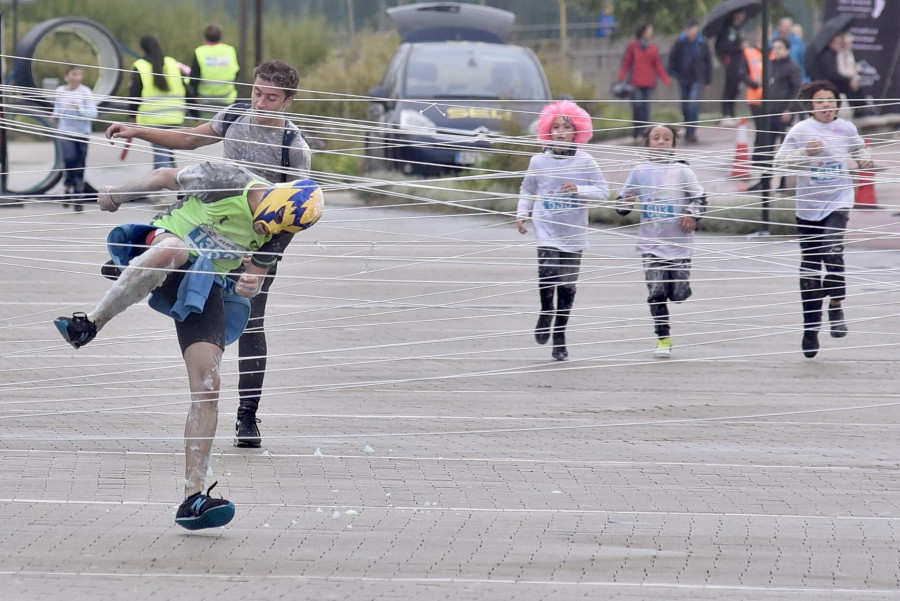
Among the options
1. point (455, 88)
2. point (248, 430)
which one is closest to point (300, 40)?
point (455, 88)

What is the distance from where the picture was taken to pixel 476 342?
9695 millimetres

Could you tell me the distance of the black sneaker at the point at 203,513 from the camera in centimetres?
506

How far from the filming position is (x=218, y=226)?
5203mm

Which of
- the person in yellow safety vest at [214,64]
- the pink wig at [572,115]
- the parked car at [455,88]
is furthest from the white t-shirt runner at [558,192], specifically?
the person in yellow safety vest at [214,64]

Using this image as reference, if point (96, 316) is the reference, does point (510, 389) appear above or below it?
below

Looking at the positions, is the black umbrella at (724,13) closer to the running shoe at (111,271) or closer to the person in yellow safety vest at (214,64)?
the person in yellow safety vest at (214,64)

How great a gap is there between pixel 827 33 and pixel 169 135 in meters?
12.1

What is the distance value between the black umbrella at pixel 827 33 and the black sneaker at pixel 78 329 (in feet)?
42.0

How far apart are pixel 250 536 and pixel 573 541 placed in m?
1.22

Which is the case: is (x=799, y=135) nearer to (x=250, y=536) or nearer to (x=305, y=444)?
(x=305, y=444)

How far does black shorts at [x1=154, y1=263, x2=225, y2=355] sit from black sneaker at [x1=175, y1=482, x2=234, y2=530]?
57cm

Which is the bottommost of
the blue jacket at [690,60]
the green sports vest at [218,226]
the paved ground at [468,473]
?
the paved ground at [468,473]

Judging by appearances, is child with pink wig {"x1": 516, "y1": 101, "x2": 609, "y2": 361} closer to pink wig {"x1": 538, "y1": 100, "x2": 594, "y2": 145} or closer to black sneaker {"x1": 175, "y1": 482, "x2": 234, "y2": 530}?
pink wig {"x1": 538, "y1": 100, "x2": 594, "y2": 145}

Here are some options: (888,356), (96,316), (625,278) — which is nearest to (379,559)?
(96,316)
